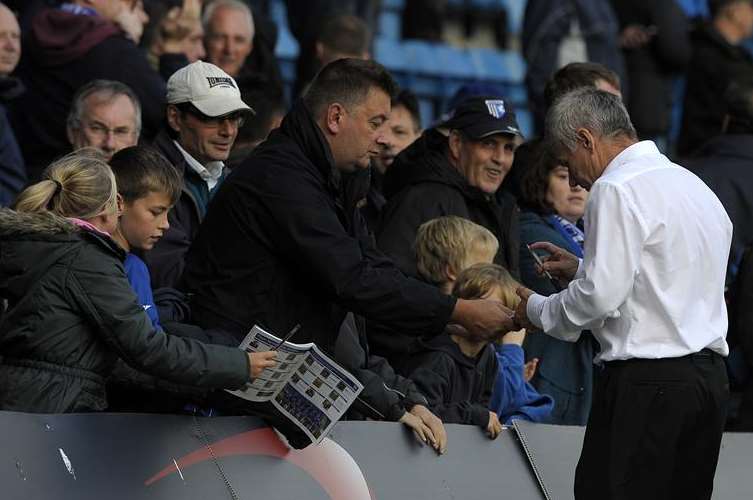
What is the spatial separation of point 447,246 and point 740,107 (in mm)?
2735

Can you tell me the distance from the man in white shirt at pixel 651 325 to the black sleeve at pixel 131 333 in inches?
50.9

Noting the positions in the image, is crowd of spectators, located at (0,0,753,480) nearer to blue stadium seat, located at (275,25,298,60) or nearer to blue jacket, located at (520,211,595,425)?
blue jacket, located at (520,211,595,425)

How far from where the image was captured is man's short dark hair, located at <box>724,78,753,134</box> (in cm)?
984

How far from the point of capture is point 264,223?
260 inches

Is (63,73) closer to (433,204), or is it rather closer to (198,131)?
(198,131)

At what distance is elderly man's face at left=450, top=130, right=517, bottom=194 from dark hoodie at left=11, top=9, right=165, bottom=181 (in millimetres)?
1600

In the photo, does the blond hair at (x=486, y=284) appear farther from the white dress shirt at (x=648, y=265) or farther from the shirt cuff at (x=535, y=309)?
the white dress shirt at (x=648, y=265)

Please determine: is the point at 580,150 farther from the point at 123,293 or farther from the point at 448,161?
the point at 448,161

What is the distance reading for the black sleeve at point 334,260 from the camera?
657 centimetres

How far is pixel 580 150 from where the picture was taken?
6.32m

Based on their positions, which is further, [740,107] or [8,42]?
[740,107]

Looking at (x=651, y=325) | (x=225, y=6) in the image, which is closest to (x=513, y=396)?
(x=651, y=325)

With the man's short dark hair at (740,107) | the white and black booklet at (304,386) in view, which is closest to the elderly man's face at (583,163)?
the white and black booklet at (304,386)

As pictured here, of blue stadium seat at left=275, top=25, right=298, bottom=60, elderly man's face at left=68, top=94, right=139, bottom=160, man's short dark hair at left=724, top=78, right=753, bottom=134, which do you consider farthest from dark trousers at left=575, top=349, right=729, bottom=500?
blue stadium seat at left=275, top=25, right=298, bottom=60
